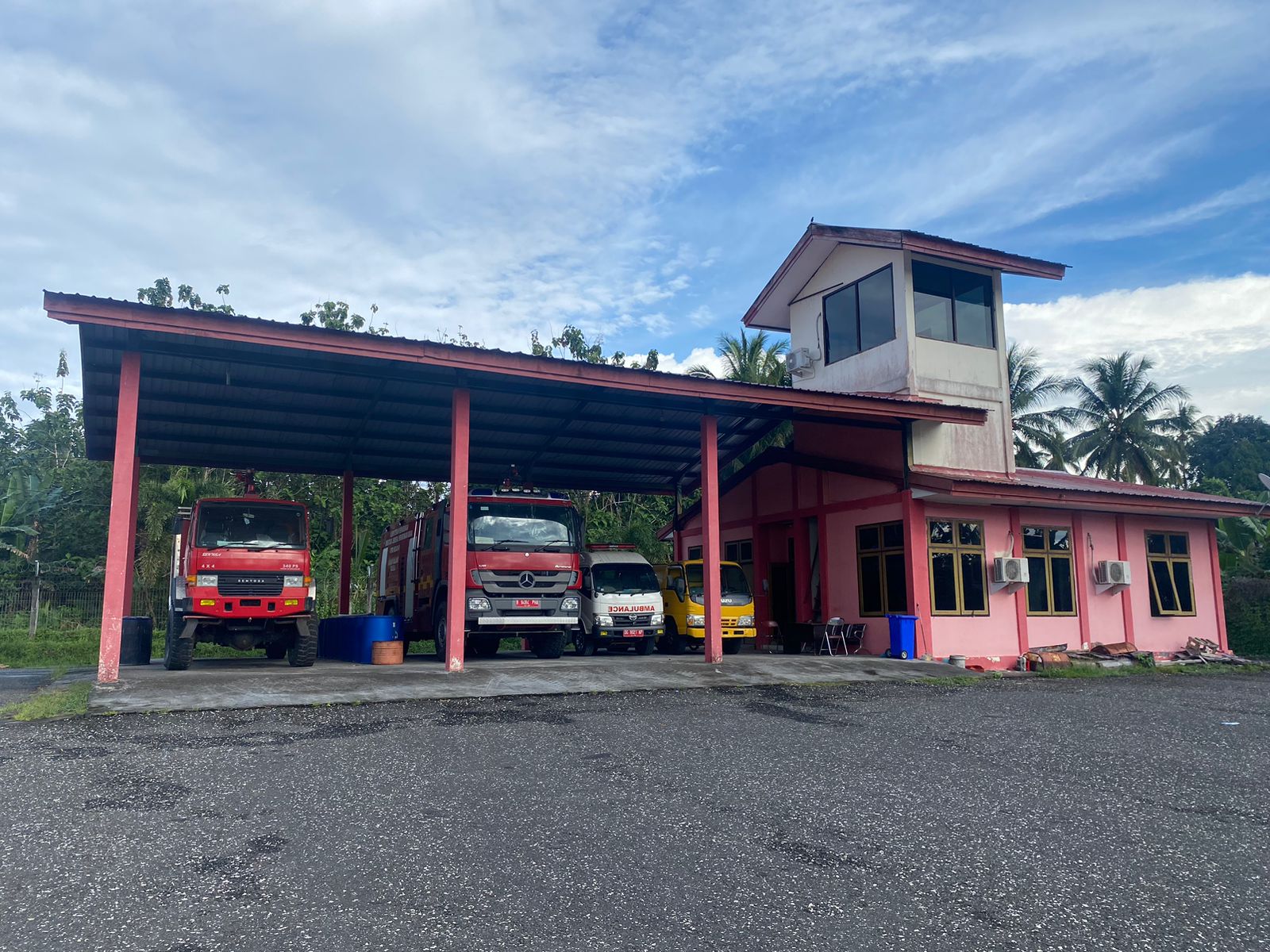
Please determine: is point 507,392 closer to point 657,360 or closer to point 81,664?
point 81,664

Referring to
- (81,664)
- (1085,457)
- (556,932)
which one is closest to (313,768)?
(556,932)

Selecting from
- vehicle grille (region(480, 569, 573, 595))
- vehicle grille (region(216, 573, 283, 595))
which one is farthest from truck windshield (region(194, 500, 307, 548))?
vehicle grille (region(480, 569, 573, 595))

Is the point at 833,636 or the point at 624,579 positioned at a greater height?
the point at 624,579

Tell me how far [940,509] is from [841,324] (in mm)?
5522

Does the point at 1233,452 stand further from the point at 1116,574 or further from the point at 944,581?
the point at 944,581

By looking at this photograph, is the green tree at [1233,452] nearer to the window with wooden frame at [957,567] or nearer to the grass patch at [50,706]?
the window with wooden frame at [957,567]

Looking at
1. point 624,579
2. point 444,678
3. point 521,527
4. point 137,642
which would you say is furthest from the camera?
point 624,579

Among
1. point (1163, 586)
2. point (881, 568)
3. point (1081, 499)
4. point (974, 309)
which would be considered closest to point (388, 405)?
point (881, 568)

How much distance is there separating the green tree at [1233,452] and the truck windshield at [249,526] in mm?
45561

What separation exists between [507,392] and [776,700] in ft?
21.3

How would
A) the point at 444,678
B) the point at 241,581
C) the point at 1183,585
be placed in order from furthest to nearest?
1. the point at 1183,585
2. the point at 241,581
3. the point at 444,678

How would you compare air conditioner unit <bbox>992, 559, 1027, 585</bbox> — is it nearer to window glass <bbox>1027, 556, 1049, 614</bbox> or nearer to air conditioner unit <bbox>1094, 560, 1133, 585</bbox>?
window glass <bbox>1027, 556, 1049, 614</bbox>

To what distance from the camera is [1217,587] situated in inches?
838

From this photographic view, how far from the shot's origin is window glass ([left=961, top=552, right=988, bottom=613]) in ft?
57.6
